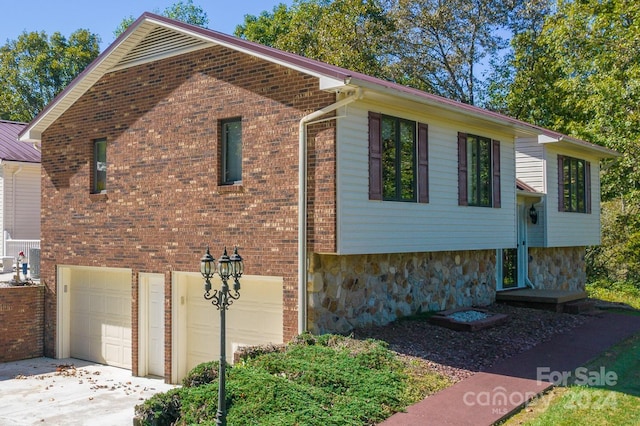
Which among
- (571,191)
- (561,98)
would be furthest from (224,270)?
(561,98)

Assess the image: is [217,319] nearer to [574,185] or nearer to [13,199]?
[574,185]

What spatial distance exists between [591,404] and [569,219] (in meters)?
11.0

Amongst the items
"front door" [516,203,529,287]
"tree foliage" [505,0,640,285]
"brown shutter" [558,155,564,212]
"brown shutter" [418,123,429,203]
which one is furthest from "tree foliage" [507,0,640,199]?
"brown shutter" [418,123,429,203]

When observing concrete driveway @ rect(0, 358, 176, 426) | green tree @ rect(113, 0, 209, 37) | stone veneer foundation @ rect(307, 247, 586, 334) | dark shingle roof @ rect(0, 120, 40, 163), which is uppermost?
green tree @ rect(113, 0, 209, 37)

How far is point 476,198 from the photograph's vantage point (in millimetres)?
13734

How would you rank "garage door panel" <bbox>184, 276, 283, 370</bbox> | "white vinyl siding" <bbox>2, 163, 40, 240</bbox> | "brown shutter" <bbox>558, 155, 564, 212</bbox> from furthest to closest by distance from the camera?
"white vinyl siding" <bbox>2, 163, 40, 240</bbox>, "brown shutter" <bbox>558, 155, 564, 212</bbox>, "garage door panel" <bbox>184, 276, 283, 370</bbox>

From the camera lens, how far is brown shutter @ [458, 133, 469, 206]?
1305 centimetres

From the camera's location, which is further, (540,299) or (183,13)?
(183,13)

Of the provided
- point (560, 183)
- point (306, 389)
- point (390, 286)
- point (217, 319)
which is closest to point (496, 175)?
point (390, 286)

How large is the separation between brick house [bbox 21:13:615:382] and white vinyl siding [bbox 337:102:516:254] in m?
0.04

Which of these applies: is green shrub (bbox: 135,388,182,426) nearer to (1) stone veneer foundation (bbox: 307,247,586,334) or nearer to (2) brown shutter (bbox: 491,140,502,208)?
(1) stone veneer foundation (bbox: 307,247,586,334)

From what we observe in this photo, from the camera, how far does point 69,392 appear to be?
37.7 feet

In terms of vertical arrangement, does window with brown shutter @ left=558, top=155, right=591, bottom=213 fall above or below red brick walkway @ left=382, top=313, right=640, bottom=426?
above

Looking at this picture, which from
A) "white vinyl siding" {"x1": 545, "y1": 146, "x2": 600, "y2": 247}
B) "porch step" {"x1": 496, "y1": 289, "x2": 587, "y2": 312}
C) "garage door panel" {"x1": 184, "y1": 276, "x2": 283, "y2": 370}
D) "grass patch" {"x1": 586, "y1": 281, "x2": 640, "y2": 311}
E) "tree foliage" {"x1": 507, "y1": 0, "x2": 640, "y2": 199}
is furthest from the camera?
"tree foliage" {"x1": 507, "y1": 0, "x2": 640, "y2": 199}
